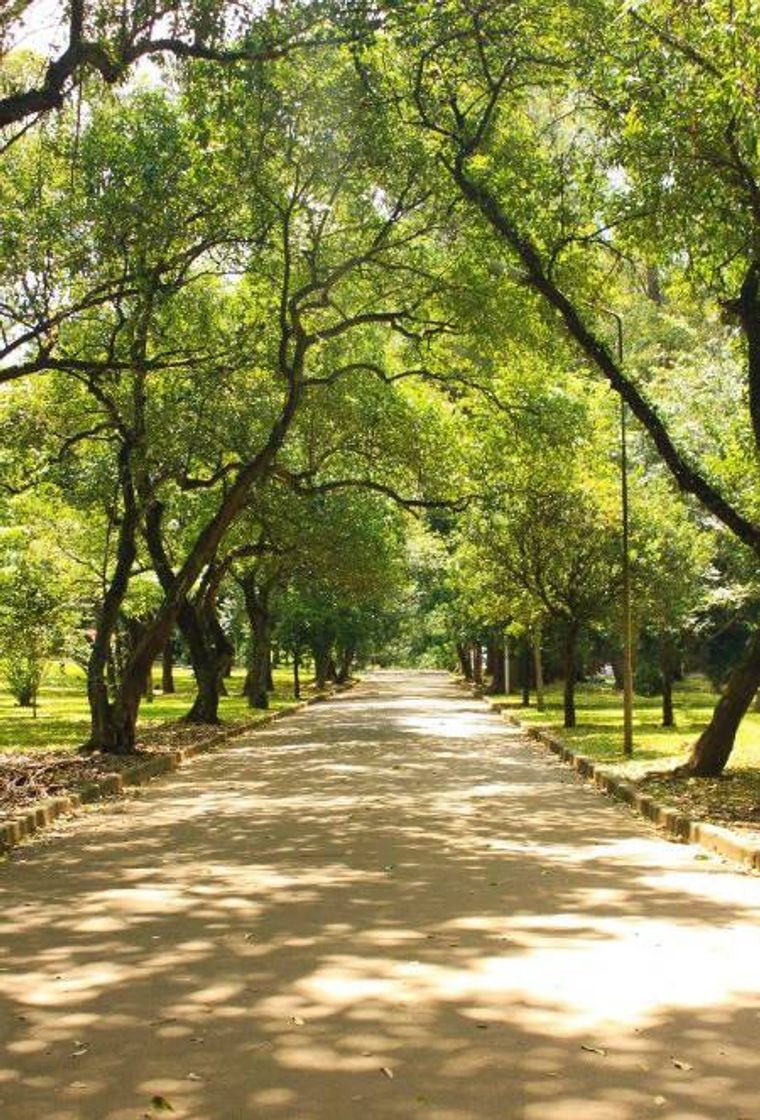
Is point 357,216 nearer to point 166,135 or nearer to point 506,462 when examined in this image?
point 166,135

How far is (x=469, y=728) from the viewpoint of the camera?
94.4 feet

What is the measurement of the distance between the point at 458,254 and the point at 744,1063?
56.4 ft

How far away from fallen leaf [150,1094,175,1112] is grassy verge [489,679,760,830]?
8.05m

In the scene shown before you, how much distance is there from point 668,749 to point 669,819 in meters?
8.34

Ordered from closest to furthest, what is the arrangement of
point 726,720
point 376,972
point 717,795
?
point 376,972 < point 717,795 < point 726,720

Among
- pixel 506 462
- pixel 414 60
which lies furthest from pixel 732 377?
pixel 414 60

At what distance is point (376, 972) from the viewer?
20.4ft

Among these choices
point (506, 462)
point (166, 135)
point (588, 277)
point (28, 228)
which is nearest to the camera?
point (28, 228)

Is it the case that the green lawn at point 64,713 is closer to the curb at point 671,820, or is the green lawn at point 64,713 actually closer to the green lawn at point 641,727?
the green lawn at point 641,727

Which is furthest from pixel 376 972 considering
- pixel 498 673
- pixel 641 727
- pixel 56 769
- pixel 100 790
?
pixel 498 673

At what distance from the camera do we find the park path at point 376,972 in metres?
4.56

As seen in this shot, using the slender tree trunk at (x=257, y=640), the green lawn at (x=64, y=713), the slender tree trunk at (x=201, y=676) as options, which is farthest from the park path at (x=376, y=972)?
the slender tree trunk at (x=257, y=640)

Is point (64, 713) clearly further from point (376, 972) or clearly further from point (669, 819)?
point (376, 972)

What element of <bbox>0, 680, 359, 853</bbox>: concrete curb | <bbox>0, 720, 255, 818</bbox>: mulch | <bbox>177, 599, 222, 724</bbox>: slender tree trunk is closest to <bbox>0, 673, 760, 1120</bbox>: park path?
<bbox>0, 680, 359, 853</bbox>: concrete curb
